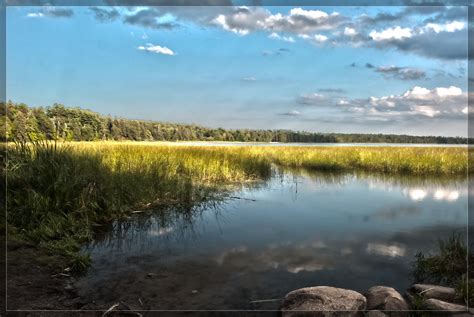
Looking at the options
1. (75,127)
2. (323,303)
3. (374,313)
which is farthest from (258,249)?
(75,127)

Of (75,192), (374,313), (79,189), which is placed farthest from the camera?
(79,189)

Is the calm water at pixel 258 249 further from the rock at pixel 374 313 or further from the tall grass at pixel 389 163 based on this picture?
the tall grass at pixel 389 163

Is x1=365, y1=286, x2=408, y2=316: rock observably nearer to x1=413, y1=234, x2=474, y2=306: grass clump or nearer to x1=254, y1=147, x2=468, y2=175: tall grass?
x1=413, y1=234, x2=474, y2=306: grass clump

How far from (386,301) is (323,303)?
0.68 m

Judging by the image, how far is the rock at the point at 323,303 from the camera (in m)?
3.46

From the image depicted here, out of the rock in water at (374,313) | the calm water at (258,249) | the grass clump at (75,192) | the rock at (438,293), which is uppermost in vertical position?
the grass clump at (75,192)

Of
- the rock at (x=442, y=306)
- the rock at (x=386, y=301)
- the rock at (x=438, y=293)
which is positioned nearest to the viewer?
the rock at (x=442, y=306)

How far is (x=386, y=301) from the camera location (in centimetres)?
365

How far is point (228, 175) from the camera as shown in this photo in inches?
531

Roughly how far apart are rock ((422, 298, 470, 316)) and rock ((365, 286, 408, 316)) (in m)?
0.20

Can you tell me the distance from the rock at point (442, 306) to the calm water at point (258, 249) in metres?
0.93

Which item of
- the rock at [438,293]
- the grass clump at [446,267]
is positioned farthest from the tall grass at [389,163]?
the rock at [438,293]

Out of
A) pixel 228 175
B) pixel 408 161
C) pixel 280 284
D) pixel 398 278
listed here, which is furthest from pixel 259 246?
pixel 408 161

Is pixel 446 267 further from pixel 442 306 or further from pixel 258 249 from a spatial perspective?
pixel 258 249
